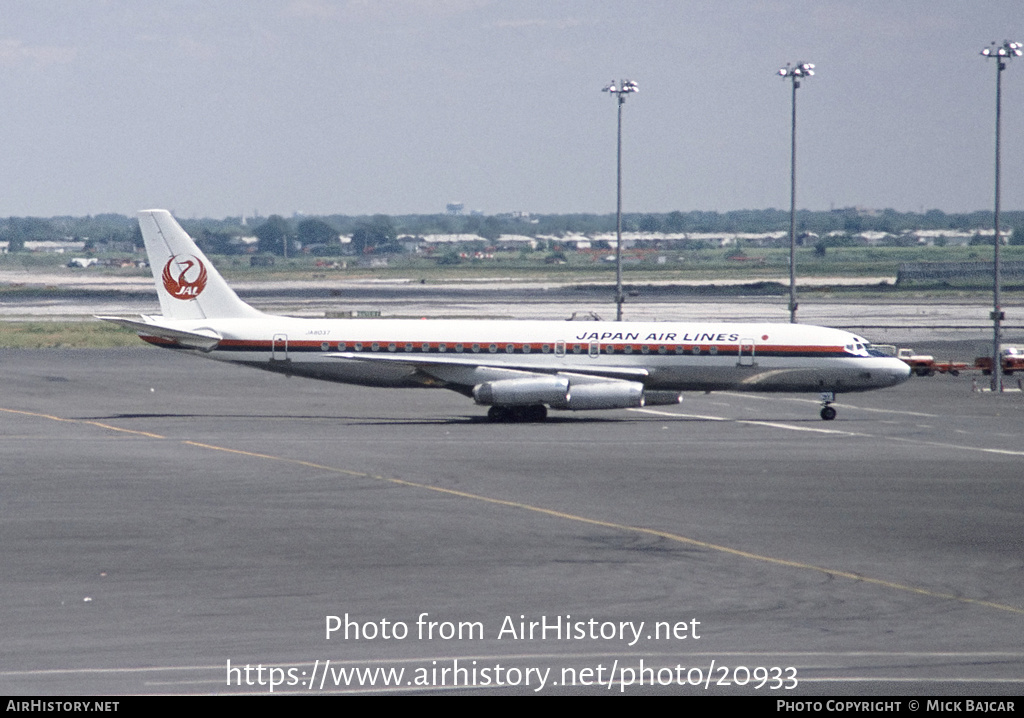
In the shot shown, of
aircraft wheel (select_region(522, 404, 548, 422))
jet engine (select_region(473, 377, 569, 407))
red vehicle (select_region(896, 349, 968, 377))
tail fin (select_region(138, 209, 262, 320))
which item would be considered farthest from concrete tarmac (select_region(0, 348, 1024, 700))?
red vehicle (select_region(896, 349, 968, 377))

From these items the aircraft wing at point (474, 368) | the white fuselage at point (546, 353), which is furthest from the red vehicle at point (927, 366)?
the aircraft wing at point (474, 368)

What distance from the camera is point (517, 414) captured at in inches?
1869

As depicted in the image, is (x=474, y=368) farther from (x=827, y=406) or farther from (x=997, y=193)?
(x=997, y=193)

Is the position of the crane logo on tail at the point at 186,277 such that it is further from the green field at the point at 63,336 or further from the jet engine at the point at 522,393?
the green field at the point at 63,336

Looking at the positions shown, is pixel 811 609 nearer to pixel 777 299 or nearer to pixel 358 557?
pixel 358 557

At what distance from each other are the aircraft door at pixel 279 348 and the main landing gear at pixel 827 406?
1882 centimetres

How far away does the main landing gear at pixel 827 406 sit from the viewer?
159 ft

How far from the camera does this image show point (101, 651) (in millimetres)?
18188

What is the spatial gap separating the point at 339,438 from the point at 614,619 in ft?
75.1

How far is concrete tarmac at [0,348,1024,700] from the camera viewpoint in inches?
693

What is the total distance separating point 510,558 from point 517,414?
22982 mm

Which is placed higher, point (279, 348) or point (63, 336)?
point (279, 348)

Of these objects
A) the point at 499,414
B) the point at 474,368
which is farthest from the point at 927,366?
the point at 474,368
